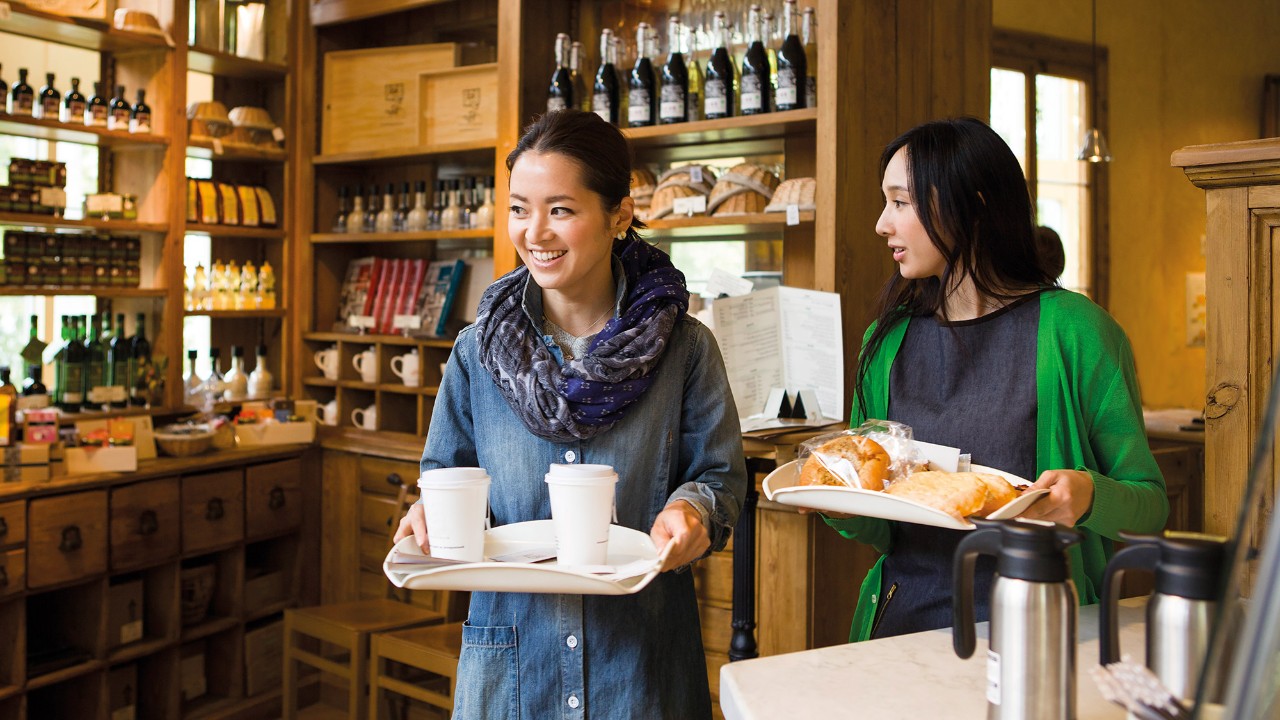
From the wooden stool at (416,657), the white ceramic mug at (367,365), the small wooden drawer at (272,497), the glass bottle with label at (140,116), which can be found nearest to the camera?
the wooden stool at (416,657)

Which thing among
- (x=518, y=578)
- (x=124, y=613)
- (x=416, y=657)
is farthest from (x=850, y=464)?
(x=124, y=613)

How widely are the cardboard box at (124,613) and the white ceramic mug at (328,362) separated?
1.19 metres

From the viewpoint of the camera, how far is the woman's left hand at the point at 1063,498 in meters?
1.45

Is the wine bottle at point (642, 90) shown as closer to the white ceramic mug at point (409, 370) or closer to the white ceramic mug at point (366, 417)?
the white ceramic mug at point (409, 370)

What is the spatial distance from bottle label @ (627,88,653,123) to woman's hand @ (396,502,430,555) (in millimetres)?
2227

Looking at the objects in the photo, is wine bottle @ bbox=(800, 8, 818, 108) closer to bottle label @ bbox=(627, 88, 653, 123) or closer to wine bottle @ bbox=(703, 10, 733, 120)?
wine bottle @ bbox=(703, 10, 733, 120)

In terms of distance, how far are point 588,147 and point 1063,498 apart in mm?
841

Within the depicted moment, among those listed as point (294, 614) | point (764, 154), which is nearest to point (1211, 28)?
point (764, 154)

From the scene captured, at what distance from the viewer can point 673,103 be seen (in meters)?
3.47

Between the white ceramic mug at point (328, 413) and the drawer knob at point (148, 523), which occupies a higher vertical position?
the white ceramic mug at point (328, 413)

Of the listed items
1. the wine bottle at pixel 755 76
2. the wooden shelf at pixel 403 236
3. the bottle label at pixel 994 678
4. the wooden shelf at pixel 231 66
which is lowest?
the bottle label at pixel 994 678

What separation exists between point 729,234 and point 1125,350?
2.06m

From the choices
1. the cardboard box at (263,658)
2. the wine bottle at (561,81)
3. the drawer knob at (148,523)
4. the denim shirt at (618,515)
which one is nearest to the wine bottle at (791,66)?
the wine bottle at (561,81)

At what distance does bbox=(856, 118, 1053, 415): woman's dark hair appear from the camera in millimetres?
1707
